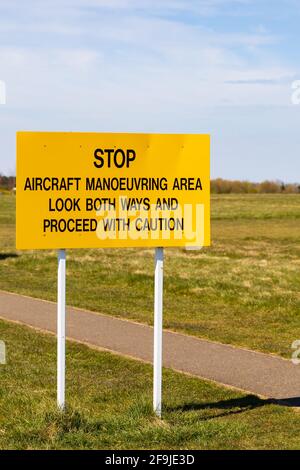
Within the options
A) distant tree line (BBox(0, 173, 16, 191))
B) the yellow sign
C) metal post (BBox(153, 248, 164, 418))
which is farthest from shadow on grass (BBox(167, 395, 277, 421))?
distant tree line (BBox(0, 173, 16, 191))

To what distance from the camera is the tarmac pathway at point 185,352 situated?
10.6m

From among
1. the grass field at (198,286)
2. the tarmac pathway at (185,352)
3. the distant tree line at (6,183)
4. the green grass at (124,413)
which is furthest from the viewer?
the distant tree line at (6,183)

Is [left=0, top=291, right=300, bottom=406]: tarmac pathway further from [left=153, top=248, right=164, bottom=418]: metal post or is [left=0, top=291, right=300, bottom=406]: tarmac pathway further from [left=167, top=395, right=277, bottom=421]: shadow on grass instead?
[left=153, top=248, right=164, bottom=418]: metal post

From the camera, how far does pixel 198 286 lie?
2009 centimetres

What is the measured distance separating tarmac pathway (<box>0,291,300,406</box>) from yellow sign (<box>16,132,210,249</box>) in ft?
6.73

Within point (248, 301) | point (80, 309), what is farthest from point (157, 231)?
point (248, 301)

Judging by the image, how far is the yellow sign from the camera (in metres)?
8.73

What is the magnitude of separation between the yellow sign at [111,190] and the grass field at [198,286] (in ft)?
12.2

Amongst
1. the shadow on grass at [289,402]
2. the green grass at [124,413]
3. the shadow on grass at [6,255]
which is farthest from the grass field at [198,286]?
the shadow on grass at [289,402]

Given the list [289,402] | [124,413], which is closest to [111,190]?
[124,413]

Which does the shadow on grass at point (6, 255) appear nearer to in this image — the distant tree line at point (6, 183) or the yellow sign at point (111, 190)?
the yellow sign at point (111, 190)

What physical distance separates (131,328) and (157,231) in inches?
216

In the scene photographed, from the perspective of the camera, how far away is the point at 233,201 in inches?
2773

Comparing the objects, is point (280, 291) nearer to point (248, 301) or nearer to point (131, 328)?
point (248, 301)
